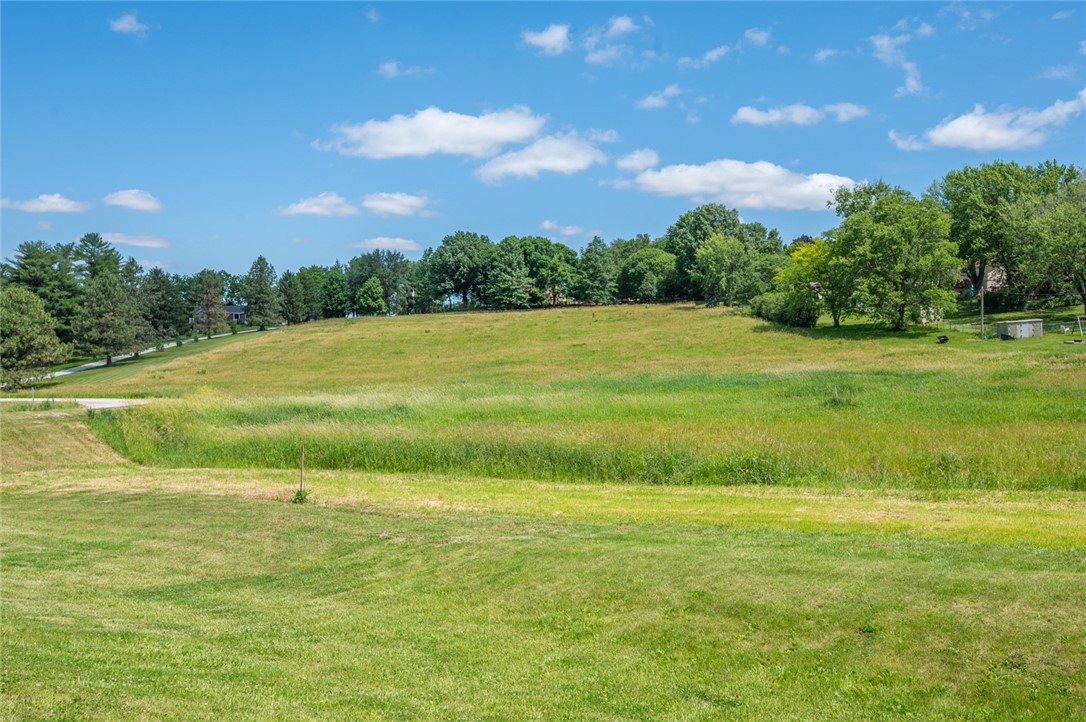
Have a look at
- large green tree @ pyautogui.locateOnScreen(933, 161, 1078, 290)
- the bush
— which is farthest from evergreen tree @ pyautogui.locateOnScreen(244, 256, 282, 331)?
large green tree @ pyautogui.locateOnScreen(933, 161, 1078, 290)

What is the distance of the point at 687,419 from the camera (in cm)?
2830

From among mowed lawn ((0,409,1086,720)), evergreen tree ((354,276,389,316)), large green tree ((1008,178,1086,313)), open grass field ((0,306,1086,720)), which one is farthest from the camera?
evergreen tree ((354,276,389,316))

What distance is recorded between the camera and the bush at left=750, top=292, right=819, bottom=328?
7612 centimetres

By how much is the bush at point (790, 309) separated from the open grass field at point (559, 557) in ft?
140

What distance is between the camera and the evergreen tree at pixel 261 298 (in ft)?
386

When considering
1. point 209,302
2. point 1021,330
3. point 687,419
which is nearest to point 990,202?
point 1021,330

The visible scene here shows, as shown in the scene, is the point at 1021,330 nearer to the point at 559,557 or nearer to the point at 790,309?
the point at 790,309

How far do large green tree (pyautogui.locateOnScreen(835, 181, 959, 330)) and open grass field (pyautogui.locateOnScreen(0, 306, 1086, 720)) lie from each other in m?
33.0

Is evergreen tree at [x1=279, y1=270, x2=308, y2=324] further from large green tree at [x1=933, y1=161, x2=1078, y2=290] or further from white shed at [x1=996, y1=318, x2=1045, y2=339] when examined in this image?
white shed at [x1=996, y1=318, x2=1045, y2=339]

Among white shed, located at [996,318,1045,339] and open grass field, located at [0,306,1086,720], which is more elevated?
white shed, located at [996,318,1045,339]

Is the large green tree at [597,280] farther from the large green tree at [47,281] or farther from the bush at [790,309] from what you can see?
the large green tree at [47,281]

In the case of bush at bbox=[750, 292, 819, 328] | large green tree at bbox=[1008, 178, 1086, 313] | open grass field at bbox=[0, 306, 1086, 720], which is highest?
large green tree at bbox=[1008, 178, 1086, 313]

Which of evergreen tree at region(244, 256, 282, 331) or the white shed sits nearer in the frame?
the white shed

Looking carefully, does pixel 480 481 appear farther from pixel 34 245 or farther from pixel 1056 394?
pixel 34 245
